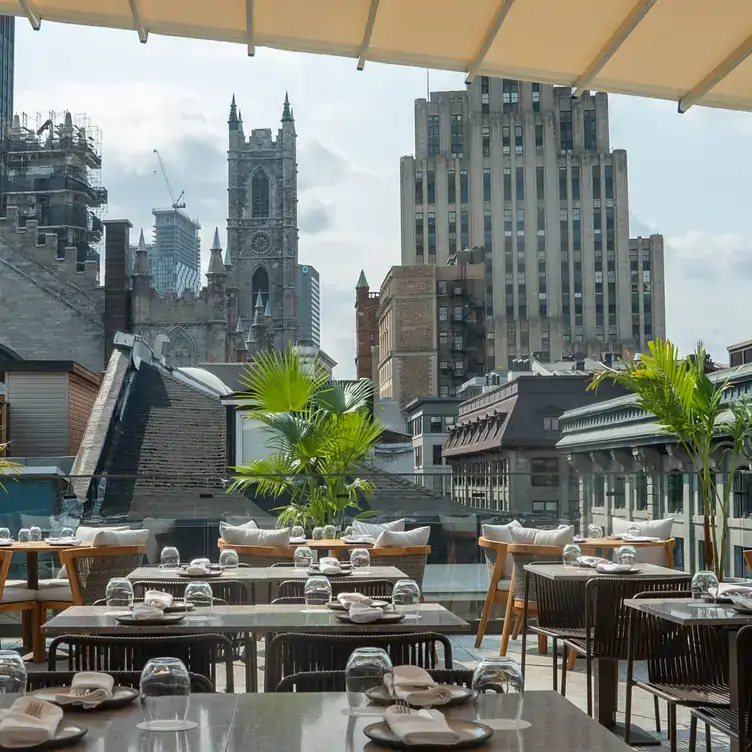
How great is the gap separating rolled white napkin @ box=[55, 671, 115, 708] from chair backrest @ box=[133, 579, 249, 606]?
309cm

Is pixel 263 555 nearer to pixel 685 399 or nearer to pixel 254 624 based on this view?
pixel 685 399

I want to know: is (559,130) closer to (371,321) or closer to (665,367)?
(371,321)

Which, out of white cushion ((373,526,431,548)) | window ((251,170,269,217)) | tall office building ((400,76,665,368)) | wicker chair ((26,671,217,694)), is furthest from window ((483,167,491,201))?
wicker chair ((26,671,217,694))

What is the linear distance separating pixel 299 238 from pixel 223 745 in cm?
9947

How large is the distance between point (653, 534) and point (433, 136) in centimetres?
10533

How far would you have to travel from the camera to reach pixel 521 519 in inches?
450

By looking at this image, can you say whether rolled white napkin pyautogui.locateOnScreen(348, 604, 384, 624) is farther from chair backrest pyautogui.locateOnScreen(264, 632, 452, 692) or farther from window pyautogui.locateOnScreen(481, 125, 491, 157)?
window pyautogui.locateOnScreen(481, 125, 491, 157)

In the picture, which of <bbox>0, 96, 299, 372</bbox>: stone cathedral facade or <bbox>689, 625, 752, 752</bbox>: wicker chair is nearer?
<bbox>689, 625, 752, 752</bbox>: wicker chair

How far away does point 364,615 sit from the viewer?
4.86 metres

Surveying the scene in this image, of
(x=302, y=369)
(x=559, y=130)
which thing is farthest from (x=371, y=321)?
(x=302, y=369)

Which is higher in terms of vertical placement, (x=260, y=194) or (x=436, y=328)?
(x=260, y=194)

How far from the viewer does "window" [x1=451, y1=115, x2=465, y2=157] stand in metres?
112

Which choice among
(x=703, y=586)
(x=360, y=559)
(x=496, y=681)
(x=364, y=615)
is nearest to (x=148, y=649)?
(x=364, y=615)

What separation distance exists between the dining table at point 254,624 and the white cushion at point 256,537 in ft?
14.1
